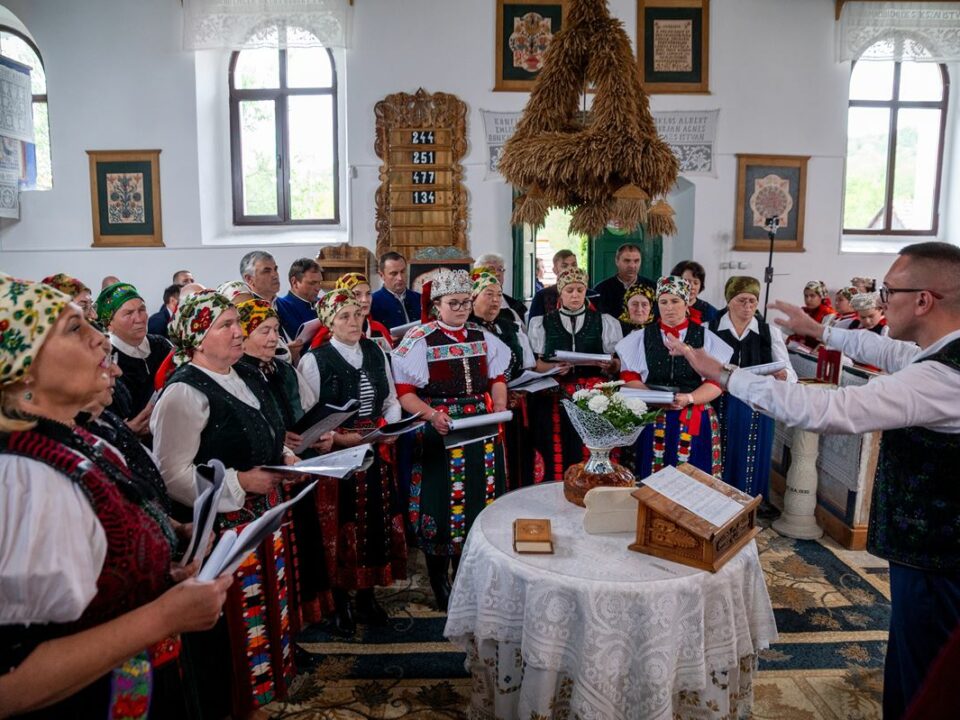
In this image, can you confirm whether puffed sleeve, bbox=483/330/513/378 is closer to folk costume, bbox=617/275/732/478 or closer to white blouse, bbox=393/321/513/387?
white blouse, bbox=393/321/513/387

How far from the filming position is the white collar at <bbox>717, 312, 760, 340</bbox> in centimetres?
407

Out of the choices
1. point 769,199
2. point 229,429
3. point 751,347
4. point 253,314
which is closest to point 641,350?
point 751,347

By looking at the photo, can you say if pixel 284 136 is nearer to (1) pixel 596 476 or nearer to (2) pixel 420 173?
(2) pixel 420 173

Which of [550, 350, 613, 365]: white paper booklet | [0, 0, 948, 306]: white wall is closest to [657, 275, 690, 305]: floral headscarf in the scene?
[550, 350, 613, 365]: white paper booklet

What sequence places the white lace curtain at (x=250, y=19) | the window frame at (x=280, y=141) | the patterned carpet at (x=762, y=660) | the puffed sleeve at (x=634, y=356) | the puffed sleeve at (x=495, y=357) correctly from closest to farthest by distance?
the patterned carpet at (x=762, y=660)
the puffed sleeve at (x=495, y=357)
the puffed sleeve at (x=634, y=356)
the white lace curtain at (x=250, y=19)
the window frame at (x=280, y=141)

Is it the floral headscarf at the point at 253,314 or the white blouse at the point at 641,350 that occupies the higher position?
the floral headscarf at the point at 253,314

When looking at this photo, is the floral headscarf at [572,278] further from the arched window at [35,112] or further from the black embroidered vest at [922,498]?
the arched window at [35,112]

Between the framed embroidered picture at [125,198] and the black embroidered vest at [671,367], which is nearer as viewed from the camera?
the black embroidered vest at [671,367]

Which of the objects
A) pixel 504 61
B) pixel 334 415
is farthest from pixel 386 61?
pixel 334 415

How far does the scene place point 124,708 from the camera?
4.20 ft

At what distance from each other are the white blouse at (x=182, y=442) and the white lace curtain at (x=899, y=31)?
28.2 feet

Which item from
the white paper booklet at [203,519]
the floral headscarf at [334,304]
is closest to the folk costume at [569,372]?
the floral headscarf at [334,304]

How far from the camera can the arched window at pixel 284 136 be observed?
834cm

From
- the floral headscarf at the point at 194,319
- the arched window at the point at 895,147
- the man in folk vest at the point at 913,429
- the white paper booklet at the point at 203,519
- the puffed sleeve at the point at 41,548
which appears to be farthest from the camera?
the arched window at the point at 895,147
